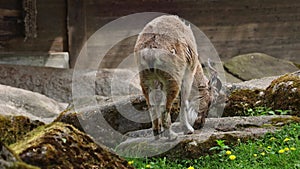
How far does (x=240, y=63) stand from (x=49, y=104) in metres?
5.28

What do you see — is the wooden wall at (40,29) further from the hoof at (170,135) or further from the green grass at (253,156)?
the green grass at (253,156)

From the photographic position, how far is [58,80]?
39.6 feet

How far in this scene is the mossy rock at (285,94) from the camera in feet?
22.8

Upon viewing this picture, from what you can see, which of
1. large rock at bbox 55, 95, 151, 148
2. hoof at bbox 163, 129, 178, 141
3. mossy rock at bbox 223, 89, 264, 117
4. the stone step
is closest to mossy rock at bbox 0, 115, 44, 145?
hoof at bbox 163, 129, 178, 141

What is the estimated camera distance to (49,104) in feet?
33.5

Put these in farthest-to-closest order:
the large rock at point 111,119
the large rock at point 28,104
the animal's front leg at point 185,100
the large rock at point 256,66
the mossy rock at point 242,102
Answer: the large rock at point 256,66 < the large rock at point 28,104 < the mossy rock at point 242,102 < the large rock at point 111,119 < the animal's front leg at point 185,100

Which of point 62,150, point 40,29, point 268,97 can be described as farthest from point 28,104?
point 62,150

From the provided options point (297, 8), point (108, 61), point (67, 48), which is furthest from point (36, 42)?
point (297, 8)

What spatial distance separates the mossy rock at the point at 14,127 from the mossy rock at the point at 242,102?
321 cm

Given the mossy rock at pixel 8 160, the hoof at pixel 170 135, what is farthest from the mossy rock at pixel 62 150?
the hoof at pixel 170 135

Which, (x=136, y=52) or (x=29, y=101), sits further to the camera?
(x=29, y=101)

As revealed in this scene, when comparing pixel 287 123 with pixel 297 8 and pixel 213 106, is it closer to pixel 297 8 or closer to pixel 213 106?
pixel 213 106

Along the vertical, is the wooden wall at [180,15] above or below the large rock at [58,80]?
above

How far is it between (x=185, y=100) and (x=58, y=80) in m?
6.32
